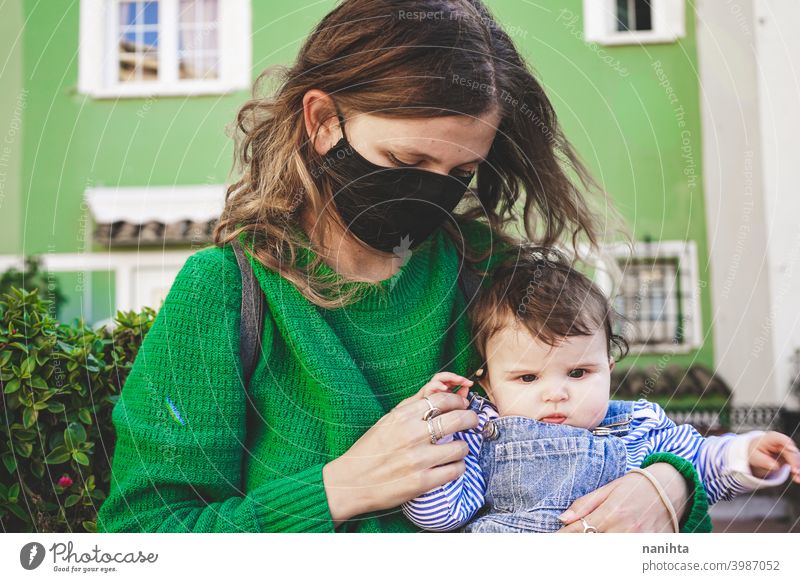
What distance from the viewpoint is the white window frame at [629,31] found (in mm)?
2186

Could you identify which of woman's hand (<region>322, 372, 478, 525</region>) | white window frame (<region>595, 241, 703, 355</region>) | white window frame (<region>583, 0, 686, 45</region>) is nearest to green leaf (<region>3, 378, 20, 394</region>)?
woman's hand (<region>322, 372, 478, 525</region>)

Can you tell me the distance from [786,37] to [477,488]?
1400 millimetres

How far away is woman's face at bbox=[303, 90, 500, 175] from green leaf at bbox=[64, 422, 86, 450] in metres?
0.72

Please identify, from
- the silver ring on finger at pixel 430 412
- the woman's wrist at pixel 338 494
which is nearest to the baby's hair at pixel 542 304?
the silver ring on finger at pixel 430 412

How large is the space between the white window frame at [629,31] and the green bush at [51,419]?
139cm

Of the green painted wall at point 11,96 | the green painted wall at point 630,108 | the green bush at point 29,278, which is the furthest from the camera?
the green bush at point 29,278

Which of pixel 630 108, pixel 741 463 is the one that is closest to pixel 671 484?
pixel 741 463

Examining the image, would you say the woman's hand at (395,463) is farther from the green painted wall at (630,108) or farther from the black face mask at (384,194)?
the green painted wall at (630,108)

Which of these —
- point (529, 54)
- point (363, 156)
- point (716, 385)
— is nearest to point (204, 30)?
point (529, 54)

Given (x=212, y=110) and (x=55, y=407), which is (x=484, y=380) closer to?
(x=55, y=407)

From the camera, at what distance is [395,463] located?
4.62 ft

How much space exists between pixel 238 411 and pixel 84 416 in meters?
0.46

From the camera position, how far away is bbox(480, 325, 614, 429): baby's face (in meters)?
1.55

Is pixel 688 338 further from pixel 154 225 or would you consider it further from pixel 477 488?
pixel 477 488
